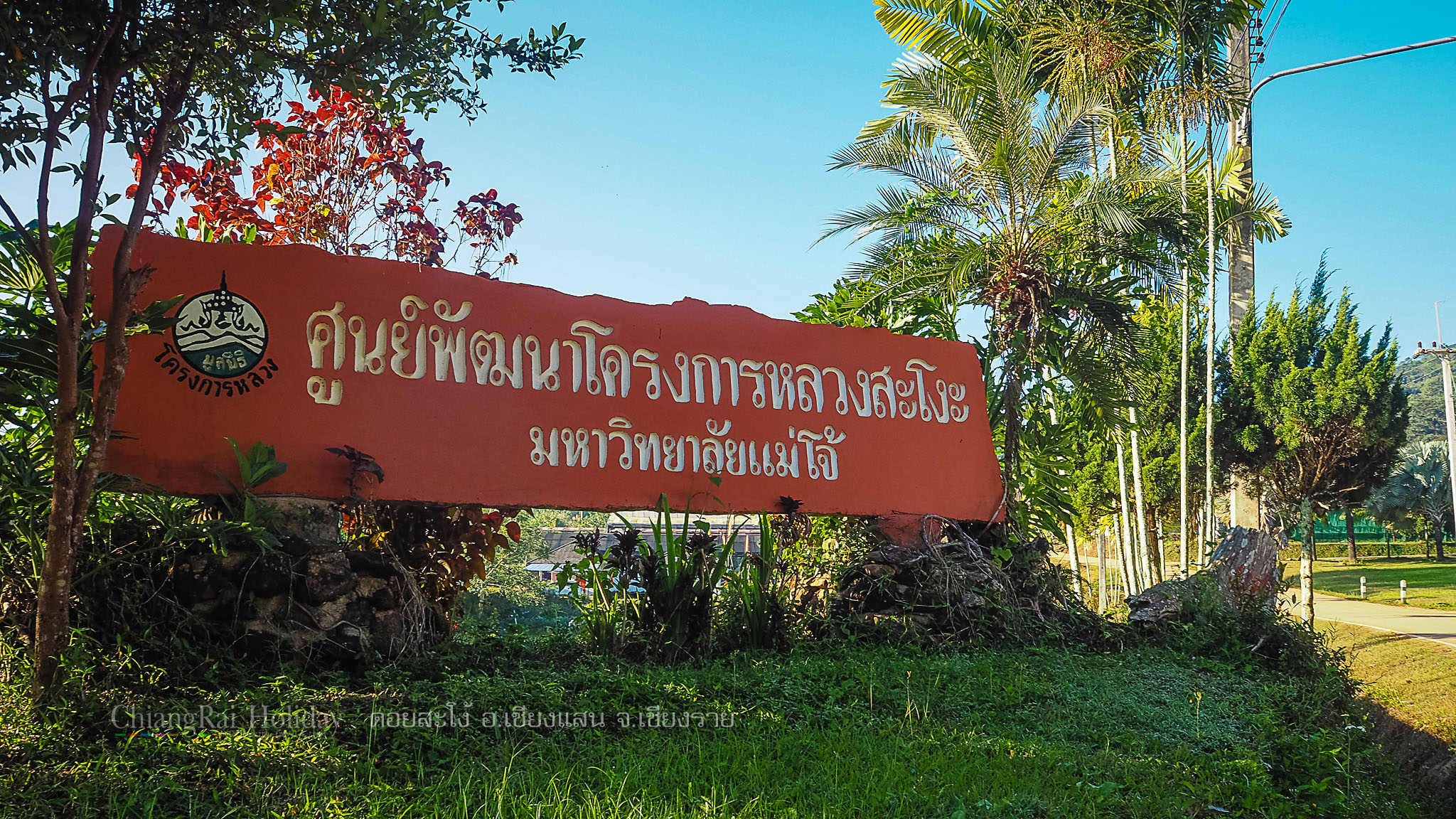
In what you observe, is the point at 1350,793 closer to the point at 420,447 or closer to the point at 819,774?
the point at 819,774

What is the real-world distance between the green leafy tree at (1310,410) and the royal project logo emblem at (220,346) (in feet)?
48.1

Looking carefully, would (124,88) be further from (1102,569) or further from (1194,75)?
(1102,569)

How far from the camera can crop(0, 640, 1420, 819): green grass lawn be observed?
3.10 metres

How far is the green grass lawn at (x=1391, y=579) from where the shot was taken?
65.7ft

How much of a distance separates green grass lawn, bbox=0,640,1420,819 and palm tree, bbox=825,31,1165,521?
2896 mm

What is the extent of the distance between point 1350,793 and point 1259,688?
1.57 metres

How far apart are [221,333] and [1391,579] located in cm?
3035

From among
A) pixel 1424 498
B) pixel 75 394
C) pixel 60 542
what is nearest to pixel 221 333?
pixel 75 394

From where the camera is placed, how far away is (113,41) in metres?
3.78

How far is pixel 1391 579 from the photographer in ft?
87.5

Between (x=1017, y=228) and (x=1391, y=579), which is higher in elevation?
(x=1017, y=228)

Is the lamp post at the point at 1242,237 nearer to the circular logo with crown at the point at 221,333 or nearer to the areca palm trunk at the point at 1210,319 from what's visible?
the areca palm trunk at the point at 1210,319

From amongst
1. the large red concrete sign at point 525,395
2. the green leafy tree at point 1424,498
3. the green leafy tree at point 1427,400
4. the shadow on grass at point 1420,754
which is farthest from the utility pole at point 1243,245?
the green leafy tree at point 1427,400

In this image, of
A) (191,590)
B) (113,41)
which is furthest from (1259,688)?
(113,41)
